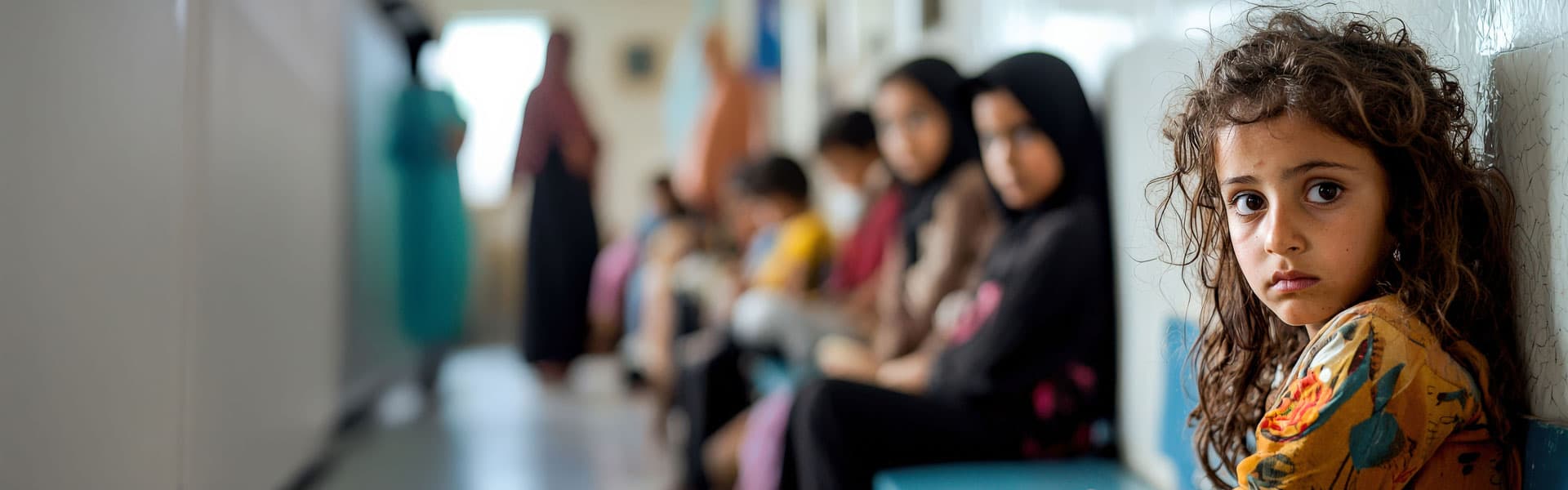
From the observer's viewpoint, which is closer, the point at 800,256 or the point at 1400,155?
the point at 1400,155

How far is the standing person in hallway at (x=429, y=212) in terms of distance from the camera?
13.0 feet

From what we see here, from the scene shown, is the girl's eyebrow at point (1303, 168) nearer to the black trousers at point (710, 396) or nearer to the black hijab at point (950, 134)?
the black hijab at point (950, 134)

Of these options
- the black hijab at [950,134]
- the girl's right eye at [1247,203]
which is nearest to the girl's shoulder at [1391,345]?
the girl's right eye at [1247,203]

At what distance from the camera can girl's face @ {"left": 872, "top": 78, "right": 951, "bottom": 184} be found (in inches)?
88.9

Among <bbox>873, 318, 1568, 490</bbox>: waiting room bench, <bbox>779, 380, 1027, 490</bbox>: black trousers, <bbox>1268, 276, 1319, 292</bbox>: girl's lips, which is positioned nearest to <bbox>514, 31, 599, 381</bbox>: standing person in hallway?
<bbox>779, 380, 1027, 490</bbox>: black trousers

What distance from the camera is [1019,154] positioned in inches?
70.0

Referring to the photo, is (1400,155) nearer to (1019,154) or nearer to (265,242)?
(1019,154)

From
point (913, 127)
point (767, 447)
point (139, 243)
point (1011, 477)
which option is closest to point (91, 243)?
point (139, 243)

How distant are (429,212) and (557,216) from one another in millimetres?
490

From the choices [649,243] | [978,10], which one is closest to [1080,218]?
[978,10]

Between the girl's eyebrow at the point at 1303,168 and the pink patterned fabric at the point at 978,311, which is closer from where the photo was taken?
the girl's eyebrow at the point at 1303,168

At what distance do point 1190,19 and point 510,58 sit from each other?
6352mm

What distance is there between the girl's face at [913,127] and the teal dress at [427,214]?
221 cm

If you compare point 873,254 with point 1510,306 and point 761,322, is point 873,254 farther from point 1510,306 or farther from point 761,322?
point 1510,306
